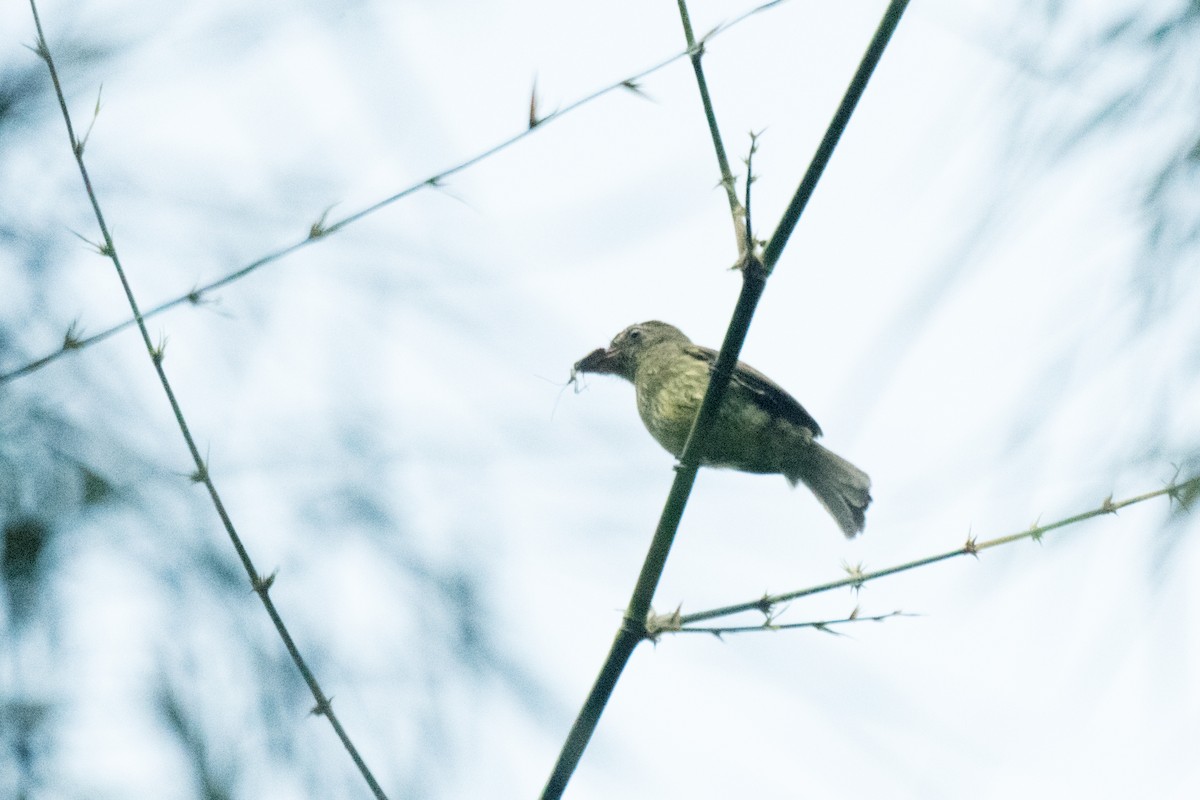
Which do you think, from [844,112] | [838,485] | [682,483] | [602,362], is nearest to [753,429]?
[838,485]

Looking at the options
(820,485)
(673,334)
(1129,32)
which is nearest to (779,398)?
(820,485)

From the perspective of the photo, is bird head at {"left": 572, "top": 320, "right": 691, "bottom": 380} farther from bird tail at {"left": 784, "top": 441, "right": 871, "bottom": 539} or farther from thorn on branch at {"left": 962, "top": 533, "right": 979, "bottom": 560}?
thorn on branch at {"left": 962, "top": 533, "right": 979, "bottom": 560}

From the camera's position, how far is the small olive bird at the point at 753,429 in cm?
506

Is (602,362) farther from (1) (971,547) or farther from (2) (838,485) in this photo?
(1) (971,547)

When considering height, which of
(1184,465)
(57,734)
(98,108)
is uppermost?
(98,108)

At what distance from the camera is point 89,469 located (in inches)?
95.5

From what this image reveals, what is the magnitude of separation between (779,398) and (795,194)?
2747 millimetres

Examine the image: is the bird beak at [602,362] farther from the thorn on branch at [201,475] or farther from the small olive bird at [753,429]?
the thorn on branch at [201,475]

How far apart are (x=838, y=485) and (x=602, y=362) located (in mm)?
1110

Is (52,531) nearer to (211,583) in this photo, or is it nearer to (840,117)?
(211,583)

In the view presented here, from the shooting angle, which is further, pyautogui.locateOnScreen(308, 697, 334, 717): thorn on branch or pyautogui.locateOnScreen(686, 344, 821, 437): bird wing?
pyautogui.locateOnScreen(686, 344, 821, 437): bird wing

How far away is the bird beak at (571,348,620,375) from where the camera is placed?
5.01 meters

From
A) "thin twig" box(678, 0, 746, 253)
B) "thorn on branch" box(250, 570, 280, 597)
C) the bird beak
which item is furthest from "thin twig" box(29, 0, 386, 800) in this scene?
the bird beak

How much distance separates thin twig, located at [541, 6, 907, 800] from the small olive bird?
241 centimetres
